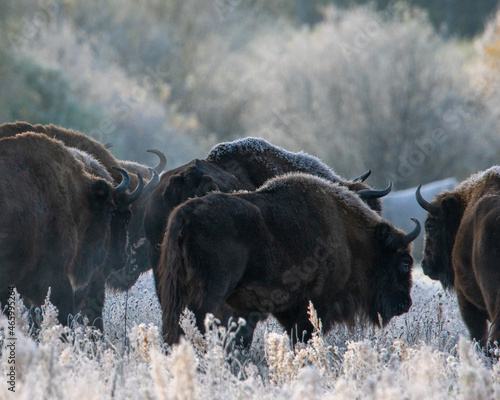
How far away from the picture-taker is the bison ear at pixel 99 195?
283 inches

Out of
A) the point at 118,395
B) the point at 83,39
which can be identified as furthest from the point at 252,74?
the point at 118,395

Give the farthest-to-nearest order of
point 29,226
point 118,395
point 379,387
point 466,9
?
point 466,9
point 29,226
point 118,395
point 379,387

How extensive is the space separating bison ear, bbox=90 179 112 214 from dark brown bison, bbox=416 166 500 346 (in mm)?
3151

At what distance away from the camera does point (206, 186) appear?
693cm

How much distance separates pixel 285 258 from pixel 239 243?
55 cm

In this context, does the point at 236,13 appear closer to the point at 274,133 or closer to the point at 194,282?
the point at 274,133

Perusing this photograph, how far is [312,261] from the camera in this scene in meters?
6.18

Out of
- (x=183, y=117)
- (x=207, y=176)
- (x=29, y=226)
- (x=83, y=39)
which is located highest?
(x=83, y=39)

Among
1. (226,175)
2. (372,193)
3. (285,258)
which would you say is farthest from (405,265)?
(226,175)

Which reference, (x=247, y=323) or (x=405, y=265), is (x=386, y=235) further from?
(x=247, y=323)

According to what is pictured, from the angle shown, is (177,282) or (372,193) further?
(372,193)

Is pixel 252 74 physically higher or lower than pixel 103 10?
lower

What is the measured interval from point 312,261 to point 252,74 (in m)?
29.1
